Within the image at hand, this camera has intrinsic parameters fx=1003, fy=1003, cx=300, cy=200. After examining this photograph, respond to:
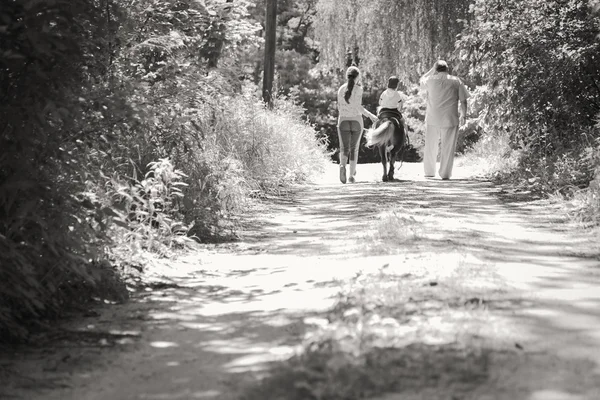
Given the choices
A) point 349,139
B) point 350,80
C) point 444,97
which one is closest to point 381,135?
point 349,139

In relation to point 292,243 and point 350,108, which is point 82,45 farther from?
point 350,108

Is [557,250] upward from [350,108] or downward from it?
downward

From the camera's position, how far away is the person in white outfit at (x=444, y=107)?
20.7m

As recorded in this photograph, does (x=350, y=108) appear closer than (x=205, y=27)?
No

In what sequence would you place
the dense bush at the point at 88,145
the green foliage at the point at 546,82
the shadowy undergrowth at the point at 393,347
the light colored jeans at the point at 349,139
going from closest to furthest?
the shadowy undergrowth at the point at 393,347 < the dense bush at the point at 88,145 < the green foliage at the point at 546,82 < the light colored jeans at the point at 349,139

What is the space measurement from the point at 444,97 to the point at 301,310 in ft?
47.3

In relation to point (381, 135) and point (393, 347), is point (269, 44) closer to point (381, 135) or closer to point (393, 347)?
point (381, 135)

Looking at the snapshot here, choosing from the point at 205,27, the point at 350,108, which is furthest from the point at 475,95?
the point at 205,27

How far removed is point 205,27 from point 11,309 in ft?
25.3

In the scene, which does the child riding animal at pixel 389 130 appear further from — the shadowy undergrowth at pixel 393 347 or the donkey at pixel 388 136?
the shadowy undergrowth at pixel 393 347

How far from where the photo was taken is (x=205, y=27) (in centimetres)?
1363

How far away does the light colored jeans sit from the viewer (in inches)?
806

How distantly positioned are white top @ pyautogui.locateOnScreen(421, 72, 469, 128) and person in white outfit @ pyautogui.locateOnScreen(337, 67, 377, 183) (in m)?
1.43

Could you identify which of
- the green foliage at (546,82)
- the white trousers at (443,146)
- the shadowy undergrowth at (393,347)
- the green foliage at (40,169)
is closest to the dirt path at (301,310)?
the shadowy undergrowth at (393,347)
